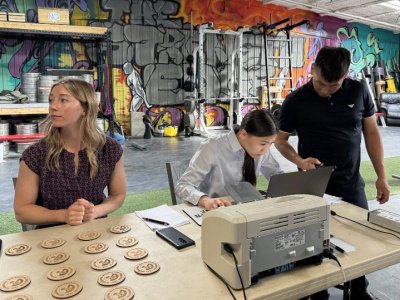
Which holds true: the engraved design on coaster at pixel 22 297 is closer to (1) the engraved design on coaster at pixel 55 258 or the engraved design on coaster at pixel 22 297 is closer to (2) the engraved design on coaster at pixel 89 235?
(1) the engraved design on coaster at pixel 55 258

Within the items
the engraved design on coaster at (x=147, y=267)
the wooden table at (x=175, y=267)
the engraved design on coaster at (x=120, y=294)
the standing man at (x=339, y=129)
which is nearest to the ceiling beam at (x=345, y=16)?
the standing man at (x=339, y=129)

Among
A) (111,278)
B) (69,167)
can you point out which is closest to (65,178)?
(69,167)

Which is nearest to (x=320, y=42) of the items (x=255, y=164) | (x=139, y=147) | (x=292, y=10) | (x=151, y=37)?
(x=292, y=10)

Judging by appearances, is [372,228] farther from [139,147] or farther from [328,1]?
[328,1]

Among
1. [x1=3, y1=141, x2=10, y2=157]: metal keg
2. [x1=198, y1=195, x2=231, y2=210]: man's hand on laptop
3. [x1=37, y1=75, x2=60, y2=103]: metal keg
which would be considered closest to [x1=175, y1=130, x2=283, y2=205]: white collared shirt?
[x1=198, y1=195, x2=231, y2=210]: man's hand on laptop

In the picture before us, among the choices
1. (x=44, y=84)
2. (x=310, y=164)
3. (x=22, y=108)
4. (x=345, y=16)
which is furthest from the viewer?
(x=345, y=16)

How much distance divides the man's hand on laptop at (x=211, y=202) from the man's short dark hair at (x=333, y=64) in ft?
2.79

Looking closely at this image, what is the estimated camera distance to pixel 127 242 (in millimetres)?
1321

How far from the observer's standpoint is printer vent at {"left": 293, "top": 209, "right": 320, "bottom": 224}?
1077mm

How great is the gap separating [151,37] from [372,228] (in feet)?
23.2

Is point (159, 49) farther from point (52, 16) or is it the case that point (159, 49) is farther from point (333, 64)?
point (333, 64)

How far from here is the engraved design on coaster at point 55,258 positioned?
1.17m

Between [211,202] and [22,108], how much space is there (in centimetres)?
505

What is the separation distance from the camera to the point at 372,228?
147cm
